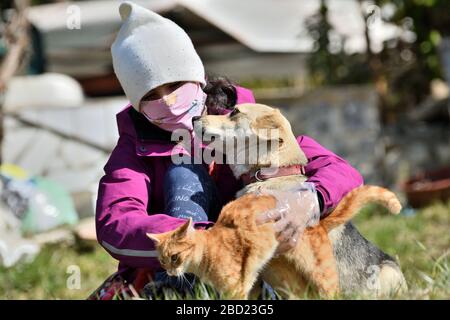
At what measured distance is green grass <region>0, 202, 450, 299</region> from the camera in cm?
543

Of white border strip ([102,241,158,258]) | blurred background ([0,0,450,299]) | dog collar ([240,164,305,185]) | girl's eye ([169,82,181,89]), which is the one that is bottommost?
blurred background ([0,0,450,299])

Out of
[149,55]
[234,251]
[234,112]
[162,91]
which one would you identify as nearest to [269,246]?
[234,251]

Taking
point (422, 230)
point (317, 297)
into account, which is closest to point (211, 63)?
point (422, 230)

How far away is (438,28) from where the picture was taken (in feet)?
34.1

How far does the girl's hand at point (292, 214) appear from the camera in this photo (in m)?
2.72

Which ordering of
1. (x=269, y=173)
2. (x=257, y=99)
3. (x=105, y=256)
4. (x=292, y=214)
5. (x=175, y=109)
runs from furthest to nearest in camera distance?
1. (x=257, y=99)
2. (x=105, y=256)
3. (x=175, y=109)
4. (x=269, y=173)
5. (x=292, y=214)

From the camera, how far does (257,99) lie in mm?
9250

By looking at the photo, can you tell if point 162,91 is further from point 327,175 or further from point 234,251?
Result: point 234,251

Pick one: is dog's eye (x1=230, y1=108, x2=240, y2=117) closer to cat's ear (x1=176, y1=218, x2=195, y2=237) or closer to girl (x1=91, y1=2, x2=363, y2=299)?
girl (x1=91, y1=2, x2=363, y2=299)

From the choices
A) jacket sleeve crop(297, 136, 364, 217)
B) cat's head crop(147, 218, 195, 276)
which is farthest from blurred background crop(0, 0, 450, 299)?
cat's head crop(147, 218, 195, 276)

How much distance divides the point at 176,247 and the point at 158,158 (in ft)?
2.14

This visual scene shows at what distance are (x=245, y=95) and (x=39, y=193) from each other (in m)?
4.84

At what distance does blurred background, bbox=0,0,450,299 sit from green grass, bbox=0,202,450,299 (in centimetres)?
2

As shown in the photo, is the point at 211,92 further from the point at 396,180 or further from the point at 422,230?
the point at 396,180
